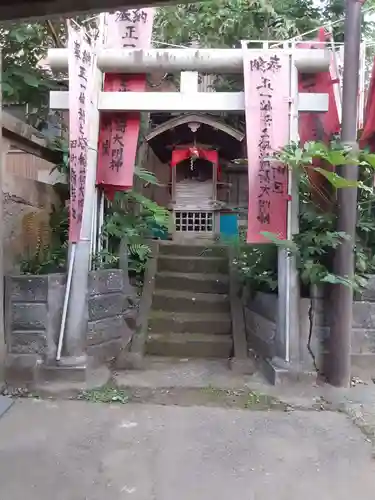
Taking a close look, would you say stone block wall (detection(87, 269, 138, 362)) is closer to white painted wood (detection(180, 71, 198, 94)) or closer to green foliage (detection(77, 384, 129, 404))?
green foliage (detection(77, 384, 129, 404))

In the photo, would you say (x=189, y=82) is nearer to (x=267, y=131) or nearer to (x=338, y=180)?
(x=267, y=131)

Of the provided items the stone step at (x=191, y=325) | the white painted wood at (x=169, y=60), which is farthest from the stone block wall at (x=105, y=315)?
the white painted wood at (x=169, y=60)

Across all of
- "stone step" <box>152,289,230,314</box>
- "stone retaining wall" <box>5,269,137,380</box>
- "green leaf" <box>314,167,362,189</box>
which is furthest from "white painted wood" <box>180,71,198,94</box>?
"stone step" <box>152,289,230,314</box>

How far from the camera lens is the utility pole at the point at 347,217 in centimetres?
504

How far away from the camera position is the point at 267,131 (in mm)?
5414

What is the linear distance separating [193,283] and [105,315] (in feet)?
6.63

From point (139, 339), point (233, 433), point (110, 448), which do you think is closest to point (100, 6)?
point (110, 448)

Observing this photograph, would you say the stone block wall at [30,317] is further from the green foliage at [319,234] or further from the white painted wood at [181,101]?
the green foliage at [319,234]

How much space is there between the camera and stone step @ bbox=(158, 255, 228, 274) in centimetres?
791

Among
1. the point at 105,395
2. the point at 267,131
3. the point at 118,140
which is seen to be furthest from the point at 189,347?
the point at 267,131

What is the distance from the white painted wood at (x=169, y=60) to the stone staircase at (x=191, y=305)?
10.5 feet

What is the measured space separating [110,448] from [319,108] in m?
4.15

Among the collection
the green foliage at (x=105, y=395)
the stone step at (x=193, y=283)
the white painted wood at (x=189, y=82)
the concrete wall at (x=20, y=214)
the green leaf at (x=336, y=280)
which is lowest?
the green foliage at (x=105, y=395)

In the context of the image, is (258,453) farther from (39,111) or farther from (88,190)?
(39,111)
